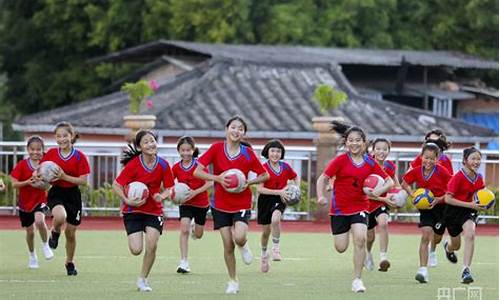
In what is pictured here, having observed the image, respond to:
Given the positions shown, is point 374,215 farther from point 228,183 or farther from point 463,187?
point 228,183

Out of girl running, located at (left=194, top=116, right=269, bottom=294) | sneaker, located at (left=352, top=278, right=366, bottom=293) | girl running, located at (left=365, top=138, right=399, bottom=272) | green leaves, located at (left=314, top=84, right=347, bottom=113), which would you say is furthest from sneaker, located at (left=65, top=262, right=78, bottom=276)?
green leaves, located at (left=314, top=84, right=347, bottom=113)

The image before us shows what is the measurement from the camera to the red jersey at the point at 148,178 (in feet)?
48.2

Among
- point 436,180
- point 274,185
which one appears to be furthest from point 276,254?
point 436,180

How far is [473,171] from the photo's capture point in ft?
52.5

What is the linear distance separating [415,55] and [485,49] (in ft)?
23.1

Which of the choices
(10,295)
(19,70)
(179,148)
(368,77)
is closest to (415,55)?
(368,77)

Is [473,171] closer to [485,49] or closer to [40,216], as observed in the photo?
[40,216]

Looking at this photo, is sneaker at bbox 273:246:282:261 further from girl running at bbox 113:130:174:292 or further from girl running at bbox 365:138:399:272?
girl running at bbox 113:130:174:292

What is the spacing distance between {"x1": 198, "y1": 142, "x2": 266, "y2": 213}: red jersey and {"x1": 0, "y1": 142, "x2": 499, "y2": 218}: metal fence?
10.7 meters

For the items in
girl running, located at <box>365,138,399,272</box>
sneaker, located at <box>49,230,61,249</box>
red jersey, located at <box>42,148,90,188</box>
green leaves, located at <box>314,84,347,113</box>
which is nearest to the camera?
red jersey, located at <box>42,148,90,188</box>

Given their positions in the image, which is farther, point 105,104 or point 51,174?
point 105,104

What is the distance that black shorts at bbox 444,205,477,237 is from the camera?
16.0m

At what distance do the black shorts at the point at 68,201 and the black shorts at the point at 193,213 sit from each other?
152cm

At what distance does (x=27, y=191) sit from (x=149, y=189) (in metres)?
3.31
